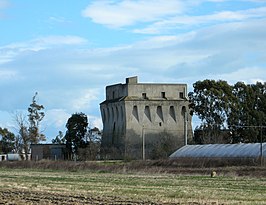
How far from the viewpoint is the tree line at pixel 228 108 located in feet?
338

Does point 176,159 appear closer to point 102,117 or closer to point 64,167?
point 64,167

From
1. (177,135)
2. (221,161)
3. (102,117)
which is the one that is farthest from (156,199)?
(102,117)

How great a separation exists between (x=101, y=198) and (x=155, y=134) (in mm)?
85290

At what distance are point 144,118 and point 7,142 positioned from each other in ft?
129

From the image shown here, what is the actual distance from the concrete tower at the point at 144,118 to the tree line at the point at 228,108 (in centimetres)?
438

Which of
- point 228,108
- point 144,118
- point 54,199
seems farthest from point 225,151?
point 54,199

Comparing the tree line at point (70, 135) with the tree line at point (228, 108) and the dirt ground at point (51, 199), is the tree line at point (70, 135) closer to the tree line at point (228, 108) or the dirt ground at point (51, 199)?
the tree line at point (228, 108)

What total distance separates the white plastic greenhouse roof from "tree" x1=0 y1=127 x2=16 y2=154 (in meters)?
57.9

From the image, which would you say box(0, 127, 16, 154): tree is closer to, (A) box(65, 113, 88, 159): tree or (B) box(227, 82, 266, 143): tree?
(A) box(65, 113, 88, 159): tree

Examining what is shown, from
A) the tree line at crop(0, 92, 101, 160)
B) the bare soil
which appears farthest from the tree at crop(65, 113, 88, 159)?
the bare soil

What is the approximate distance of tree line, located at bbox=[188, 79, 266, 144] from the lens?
103m

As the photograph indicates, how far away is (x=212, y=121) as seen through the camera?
10512cm

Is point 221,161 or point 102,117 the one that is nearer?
point 221,161

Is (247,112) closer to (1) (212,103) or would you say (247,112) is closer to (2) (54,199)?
(1) (212,103)
